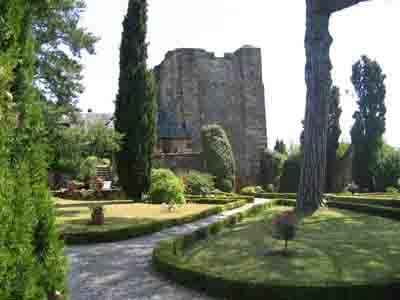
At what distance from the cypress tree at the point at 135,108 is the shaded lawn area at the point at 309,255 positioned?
807cm

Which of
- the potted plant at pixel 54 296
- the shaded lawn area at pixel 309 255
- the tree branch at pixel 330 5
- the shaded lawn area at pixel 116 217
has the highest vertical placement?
the tree branch at pixel 330 5

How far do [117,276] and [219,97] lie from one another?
2975 centimetres

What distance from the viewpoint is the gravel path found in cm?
570

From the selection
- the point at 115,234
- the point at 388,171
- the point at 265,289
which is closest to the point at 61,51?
the point at 115,234

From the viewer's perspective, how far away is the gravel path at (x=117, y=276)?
224 inches

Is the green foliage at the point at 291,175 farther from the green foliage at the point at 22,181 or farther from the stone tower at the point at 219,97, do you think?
the green foliage at the point at 22,181

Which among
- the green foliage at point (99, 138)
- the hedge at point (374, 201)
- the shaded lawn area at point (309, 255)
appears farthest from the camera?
the hedge at point (374, 201)

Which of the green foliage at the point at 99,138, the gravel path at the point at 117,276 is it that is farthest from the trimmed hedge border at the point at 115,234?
the green foliage at the point at 99,138

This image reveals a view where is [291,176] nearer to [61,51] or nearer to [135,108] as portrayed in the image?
[135,108]

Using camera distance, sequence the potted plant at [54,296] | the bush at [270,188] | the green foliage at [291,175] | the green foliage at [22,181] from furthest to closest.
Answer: the bush at [270,188] < the green foliage at [291,175] < the potted plant at [54,296] < the green foliage at [22,181]

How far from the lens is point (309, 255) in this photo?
7.97m

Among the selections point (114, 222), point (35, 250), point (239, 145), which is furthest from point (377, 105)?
point (35, 250)

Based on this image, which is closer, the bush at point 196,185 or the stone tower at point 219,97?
the bush at point 196,185

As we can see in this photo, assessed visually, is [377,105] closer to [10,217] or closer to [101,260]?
[101,260]
